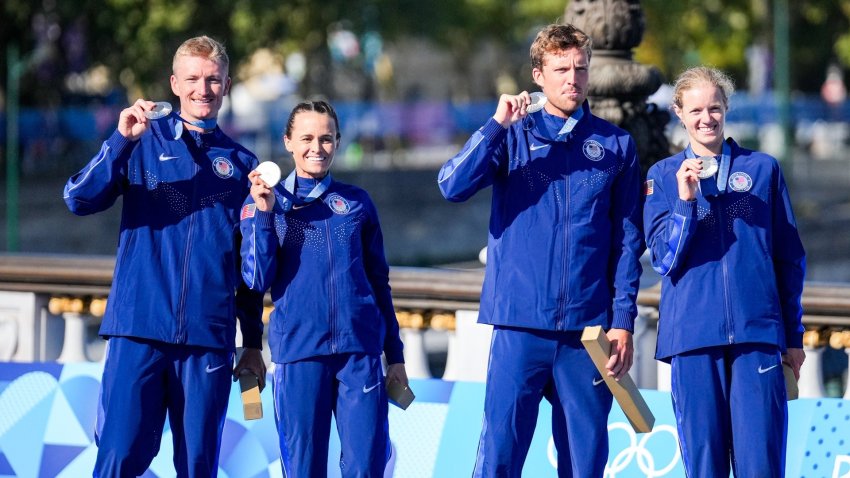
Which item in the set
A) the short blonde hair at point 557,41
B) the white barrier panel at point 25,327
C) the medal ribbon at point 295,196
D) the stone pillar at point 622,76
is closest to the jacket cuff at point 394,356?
the medal ribbon at point 295,196

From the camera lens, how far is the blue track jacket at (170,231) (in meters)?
5.39

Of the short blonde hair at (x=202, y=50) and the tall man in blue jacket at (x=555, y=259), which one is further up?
the short blonde hair at (x=202, y=50)

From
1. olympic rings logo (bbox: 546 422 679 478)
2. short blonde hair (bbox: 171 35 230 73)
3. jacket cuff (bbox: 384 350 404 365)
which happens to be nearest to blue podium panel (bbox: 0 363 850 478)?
olympic rings logo (bbox: 546 422 679 478)

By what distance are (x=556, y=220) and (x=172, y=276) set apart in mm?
1410

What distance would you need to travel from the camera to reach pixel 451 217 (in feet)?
82.8

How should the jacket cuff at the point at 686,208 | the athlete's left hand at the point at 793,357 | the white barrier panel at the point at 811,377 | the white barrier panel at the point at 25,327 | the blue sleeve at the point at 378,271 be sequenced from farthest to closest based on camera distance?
1. the white barrier panel at the point at 25,327
2. the white barrier panel at the point at 811,377
3. the blue sleeve at the point at 378,271
4. the athlete's left hand at the point at 793,357
5. the jacket cuff at the point at 686,208

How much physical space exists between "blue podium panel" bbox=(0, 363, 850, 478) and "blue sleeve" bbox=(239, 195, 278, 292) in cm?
152

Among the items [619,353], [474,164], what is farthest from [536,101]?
[619,353]

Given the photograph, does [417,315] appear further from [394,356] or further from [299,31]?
[299,31]

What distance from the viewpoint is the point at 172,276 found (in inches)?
214

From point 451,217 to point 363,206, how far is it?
64.6 feet

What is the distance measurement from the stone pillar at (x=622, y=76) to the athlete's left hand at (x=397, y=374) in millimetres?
2632

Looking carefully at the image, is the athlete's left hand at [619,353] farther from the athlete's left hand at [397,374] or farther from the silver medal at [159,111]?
the silver medal at [159,111]

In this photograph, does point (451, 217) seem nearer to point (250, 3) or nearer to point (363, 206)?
point (250, 3)
